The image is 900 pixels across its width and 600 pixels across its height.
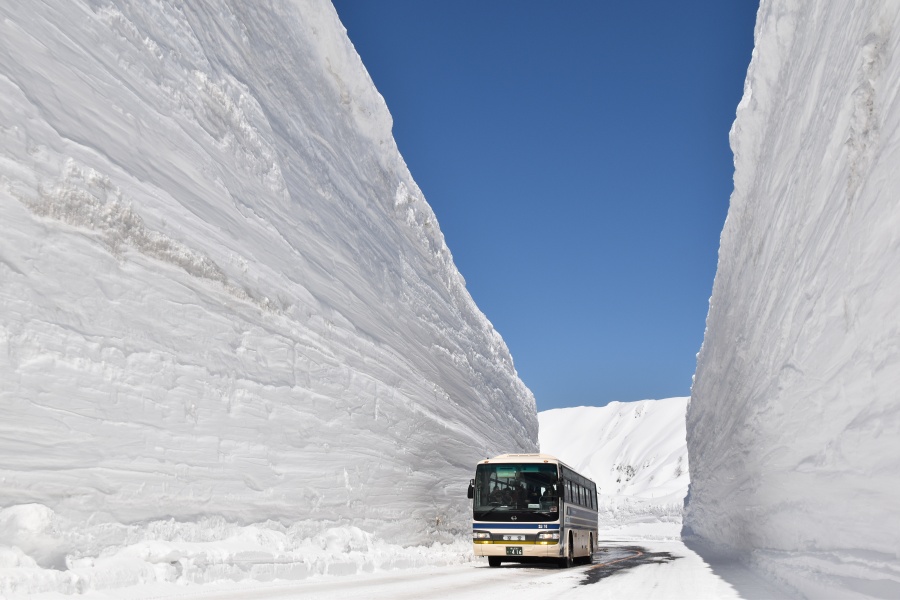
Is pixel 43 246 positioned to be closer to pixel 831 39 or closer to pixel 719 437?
pixel 831 39

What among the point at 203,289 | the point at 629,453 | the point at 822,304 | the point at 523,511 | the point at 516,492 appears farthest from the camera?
the point at 629,453

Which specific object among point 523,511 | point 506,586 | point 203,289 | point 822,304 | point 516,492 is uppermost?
point 203,289

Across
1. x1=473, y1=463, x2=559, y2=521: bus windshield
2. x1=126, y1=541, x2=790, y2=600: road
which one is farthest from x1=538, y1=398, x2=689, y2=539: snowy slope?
x1=126, y1=541, x2=790, y2=600: road

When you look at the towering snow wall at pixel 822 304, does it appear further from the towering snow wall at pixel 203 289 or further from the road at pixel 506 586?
the towering snow wall at pixel 203 289

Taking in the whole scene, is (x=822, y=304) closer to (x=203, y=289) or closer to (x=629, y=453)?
(x=203, y=289)

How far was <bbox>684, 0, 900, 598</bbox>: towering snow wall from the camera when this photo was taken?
7.95 meters

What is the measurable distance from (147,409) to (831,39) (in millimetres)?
13217

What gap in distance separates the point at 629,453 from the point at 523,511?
430 ft

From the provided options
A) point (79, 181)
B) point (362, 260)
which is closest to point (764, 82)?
point (362, 260)

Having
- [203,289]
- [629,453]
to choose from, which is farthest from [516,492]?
[629,453]

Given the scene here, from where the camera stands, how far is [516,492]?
1767 cm

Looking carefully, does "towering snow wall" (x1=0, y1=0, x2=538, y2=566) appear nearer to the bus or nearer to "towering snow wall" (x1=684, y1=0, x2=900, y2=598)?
the bus

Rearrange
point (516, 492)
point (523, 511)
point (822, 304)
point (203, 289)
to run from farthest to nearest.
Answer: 1. point (516, 492)
2. point (523, 511)
3. point (203, 289)
4. point (822, 304)

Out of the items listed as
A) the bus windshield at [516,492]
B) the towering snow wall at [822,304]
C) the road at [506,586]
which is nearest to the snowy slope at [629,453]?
Answer: the towering snow wall at [822,304]
